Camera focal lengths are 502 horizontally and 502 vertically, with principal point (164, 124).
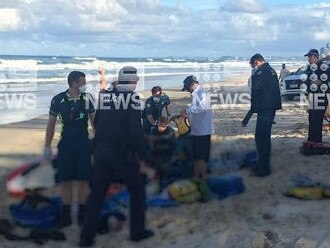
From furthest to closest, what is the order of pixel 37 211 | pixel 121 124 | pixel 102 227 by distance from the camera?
pixel 37 211 → pixel 102 227 → pixel 121 124

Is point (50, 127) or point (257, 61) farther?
point (257, 61)

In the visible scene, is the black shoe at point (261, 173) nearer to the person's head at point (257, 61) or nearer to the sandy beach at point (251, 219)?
the sandy beach at point (251, 219)

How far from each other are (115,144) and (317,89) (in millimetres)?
4446

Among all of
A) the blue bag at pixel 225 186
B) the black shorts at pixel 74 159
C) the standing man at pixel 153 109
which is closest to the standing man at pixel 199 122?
the blue bag at pixel 225 186

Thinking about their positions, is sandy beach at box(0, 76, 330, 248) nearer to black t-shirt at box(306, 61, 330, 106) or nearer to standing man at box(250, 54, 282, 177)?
standing man at box(250, 54, 282, 177)

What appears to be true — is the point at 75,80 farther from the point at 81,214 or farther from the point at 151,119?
the point at 151,119

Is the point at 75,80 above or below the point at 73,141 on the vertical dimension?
above

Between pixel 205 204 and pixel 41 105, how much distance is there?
15087 millimetres

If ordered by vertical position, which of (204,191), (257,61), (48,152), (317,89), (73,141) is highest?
(257,61)

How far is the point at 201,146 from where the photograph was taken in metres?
7.34

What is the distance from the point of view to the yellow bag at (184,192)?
6473mm

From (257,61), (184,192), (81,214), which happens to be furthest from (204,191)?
(257,61)

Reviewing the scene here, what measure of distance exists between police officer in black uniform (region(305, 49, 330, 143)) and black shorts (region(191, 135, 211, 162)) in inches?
88.5

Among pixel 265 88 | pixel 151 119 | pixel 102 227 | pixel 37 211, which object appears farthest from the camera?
pixel 151 119
